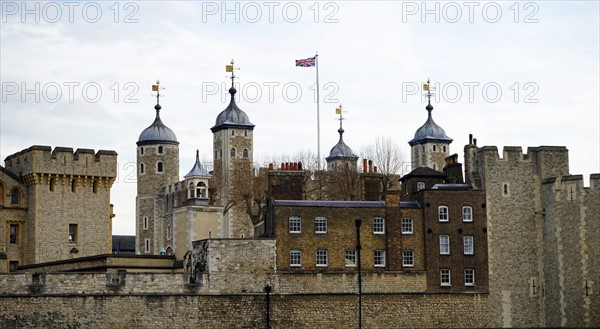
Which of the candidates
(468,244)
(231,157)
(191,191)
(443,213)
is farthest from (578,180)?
(231,157)

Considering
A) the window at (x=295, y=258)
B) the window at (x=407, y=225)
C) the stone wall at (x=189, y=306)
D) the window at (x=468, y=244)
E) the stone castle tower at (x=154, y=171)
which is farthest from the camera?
the stone castle tower at (x=154, y=171)

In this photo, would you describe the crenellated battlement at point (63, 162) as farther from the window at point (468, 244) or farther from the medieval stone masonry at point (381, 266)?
the window at point (468, 244)

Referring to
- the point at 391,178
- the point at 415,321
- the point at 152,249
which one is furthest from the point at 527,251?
the point at 152,249

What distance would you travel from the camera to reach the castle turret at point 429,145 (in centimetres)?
13775

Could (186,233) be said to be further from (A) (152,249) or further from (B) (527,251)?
(B) (527,251)

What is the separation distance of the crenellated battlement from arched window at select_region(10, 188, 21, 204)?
1.06 metres

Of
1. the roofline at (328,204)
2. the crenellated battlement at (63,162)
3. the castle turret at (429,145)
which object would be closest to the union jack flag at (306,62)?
the crenellated battlement at (63,162)

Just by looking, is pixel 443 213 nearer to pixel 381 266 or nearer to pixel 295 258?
pixel 381 266

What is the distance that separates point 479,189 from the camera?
64.4 meters

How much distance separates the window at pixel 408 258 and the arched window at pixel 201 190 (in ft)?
180

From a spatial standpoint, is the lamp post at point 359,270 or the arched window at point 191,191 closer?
the lamp post at point 359,270

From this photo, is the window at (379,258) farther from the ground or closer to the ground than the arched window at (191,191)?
closer to the ground

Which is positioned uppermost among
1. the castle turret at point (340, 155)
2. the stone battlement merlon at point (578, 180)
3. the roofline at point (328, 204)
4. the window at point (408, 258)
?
the castle turret at point (340, 155)

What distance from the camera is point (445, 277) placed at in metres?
63.1
